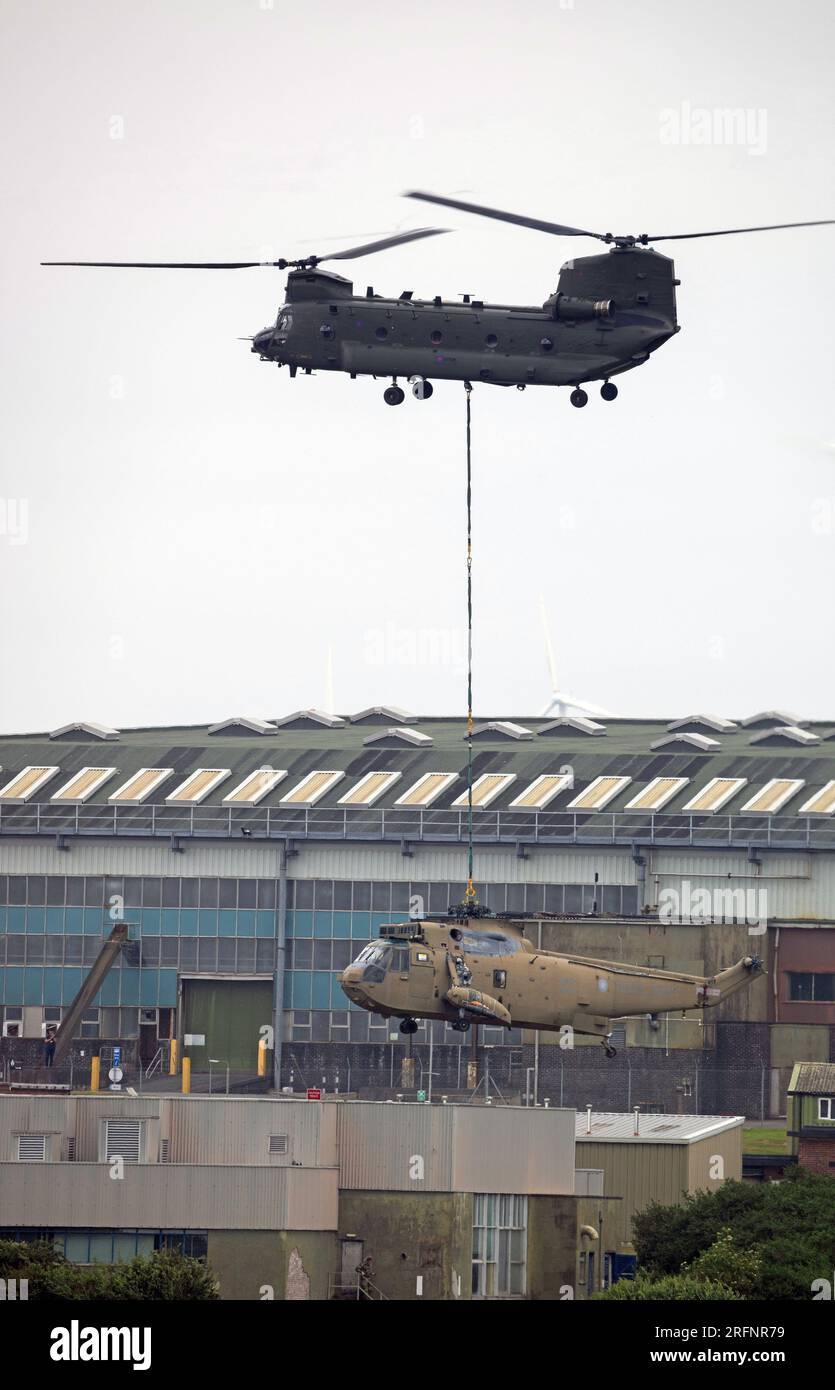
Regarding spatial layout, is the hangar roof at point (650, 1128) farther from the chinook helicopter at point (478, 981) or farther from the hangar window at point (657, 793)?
the hangar window at point (657, 793)

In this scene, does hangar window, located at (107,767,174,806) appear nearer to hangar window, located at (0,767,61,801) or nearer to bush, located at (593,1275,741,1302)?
hangar window, located at (0,767,61,801)

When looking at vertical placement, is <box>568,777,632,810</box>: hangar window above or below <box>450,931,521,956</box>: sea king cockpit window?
above

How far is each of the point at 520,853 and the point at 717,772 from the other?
13551 mm

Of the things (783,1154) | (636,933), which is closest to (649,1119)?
(783,1154)

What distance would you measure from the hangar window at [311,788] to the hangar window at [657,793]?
19.2m

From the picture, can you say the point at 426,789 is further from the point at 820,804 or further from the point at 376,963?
the point at 376,963

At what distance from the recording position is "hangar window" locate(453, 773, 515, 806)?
602 ft

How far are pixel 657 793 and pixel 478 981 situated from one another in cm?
7807

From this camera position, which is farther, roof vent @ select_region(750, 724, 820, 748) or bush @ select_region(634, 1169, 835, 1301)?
roof vent @ select_region(750, 724, 820, 748)

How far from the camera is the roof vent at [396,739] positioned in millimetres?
191625

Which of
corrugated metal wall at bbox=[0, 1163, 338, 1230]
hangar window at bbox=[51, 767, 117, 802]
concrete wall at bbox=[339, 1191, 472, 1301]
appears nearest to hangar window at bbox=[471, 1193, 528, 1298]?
concrete wall at bbox=[339, 1191, 472, 1301]

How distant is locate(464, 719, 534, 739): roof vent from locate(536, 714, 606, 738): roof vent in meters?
1.28

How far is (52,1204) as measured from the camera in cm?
10888

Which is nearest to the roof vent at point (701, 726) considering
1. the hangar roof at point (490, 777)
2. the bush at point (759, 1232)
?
the hangar roof at point (490, 777)
